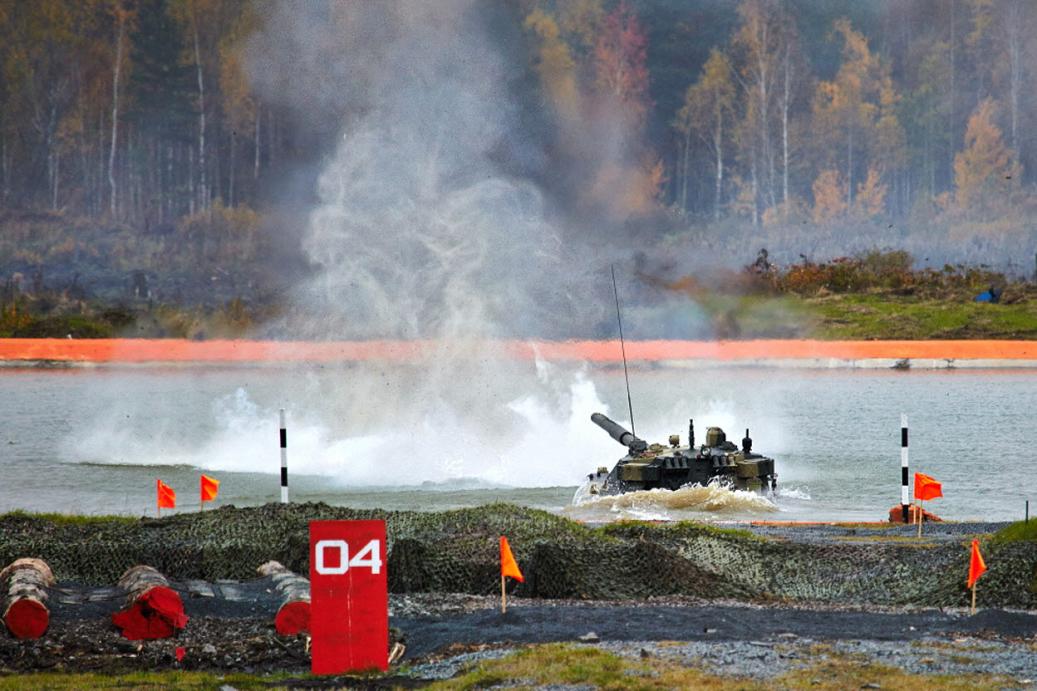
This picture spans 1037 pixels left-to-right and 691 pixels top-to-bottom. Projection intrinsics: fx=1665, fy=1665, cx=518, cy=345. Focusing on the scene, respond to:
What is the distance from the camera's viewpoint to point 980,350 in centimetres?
9606

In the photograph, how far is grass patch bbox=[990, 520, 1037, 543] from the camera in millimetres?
21312

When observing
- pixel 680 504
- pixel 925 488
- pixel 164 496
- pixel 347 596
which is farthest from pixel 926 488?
pixel 347 596

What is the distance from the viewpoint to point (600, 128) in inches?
3292

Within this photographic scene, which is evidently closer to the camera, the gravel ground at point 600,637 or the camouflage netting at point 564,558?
the gravel ground at point 600,637

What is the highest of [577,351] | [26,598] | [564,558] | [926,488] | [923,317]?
[923,317]

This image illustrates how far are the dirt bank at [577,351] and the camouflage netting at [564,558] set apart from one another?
34262 mm

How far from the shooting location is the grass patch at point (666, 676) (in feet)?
45.8

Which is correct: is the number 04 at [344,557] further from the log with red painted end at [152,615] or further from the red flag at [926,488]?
the red flag at [926,488]

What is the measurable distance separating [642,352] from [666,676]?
6920cm

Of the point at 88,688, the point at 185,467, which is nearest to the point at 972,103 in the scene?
the point at 185,467

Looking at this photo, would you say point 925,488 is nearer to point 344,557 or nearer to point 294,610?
point 294,610

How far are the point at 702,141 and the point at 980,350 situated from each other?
21.1 metres

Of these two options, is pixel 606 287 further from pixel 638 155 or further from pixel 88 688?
pixel 88 688

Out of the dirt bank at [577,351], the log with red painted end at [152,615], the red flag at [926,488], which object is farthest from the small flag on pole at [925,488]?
the dirt bank at [577,351]
